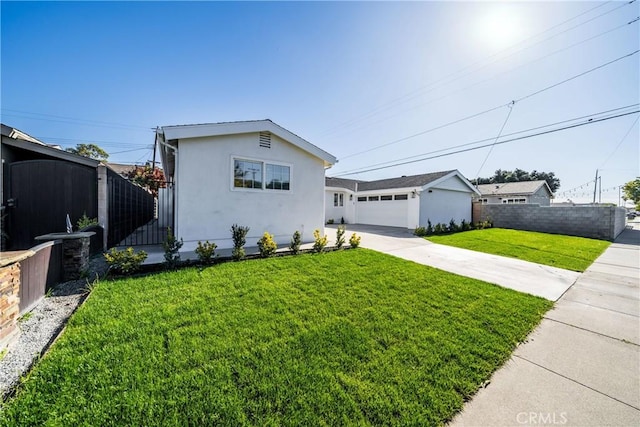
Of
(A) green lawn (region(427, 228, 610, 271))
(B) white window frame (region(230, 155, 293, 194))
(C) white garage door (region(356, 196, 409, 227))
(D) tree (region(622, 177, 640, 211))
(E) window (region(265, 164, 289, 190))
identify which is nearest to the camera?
(B) white window frame (region(230, 155, 293, 194))

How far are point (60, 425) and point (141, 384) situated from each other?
48 centimetres

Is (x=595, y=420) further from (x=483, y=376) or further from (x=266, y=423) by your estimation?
(x=266, y=423)

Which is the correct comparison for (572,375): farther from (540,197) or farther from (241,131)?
(540,197)

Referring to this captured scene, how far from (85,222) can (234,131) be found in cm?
422

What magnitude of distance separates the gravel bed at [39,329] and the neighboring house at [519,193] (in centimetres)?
2889

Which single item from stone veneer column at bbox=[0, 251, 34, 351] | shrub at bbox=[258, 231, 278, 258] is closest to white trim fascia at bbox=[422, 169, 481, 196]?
shrub at bbox=[258, 231, 278, 258]

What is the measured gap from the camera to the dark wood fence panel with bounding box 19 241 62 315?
9.91ft

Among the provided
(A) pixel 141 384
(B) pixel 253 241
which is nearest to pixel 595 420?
(A) pixel 141 384

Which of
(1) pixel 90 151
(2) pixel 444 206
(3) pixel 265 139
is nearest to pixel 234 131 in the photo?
(3) pixel 265 139

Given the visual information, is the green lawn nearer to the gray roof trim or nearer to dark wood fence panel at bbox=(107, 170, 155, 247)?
dark wood fence panel at bbox=(107, 170, 155, 247)

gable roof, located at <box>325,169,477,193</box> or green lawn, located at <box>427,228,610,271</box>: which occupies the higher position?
gable roof, located at <box>325,169,477,193</box>

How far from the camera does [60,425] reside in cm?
163

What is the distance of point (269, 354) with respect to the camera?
2502 mm

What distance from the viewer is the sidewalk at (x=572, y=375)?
1.97 metres
